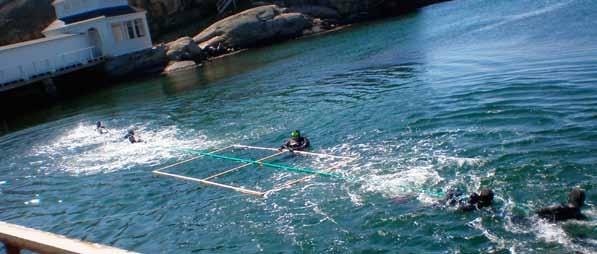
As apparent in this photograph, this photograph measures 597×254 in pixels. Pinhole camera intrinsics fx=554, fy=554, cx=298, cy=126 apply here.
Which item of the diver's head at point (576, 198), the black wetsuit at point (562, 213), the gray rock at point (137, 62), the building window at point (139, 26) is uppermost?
the building window at point (139, 26)

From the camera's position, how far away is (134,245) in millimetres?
14453

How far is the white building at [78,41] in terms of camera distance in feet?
149

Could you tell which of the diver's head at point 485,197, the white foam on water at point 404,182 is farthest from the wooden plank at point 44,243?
the white foam on water at point 404,182

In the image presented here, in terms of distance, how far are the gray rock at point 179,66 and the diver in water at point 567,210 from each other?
45414 mm

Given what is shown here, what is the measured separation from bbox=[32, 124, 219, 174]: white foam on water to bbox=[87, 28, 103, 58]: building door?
25.9 metres

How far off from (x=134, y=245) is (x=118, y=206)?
137 inches

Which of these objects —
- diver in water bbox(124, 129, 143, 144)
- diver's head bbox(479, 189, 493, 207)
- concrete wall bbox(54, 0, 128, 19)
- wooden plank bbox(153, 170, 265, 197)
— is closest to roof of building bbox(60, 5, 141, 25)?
concrete wall bbox(54, 0, 128, 19)

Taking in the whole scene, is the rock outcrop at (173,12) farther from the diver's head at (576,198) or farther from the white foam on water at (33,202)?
the diver's head at (576,198)

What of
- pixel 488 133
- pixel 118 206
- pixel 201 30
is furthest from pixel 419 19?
pixel 118 206

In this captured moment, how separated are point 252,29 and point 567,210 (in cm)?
5407

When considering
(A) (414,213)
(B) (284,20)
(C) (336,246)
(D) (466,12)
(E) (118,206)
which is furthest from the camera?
(B) (284,20)

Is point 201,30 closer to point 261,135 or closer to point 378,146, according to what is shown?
point 261,135

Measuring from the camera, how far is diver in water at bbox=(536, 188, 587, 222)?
11.3m

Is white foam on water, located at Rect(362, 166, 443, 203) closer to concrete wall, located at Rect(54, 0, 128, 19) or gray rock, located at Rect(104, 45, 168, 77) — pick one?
gray rock, located at Rect(104, 45, 168, 77)
